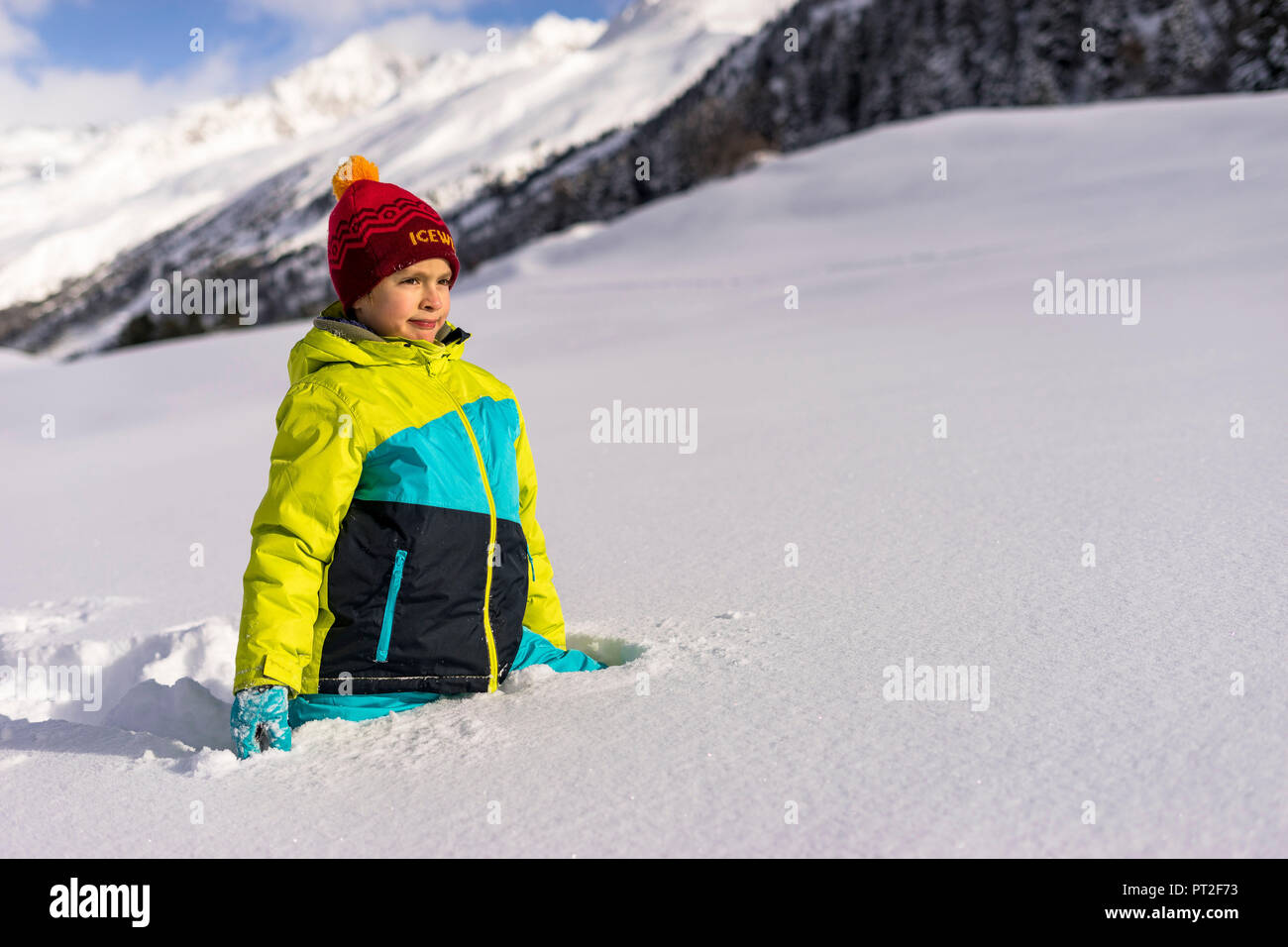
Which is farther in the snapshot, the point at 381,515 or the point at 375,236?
the point at 375,236

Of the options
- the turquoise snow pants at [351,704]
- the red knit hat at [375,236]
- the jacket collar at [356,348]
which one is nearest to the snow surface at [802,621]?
the turquoise snow pants at [351,704]

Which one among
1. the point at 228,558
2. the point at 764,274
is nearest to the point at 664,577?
the point at 228,558

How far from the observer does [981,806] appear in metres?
1.21

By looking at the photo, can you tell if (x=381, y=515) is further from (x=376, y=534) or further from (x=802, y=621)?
(x=802, y=621)

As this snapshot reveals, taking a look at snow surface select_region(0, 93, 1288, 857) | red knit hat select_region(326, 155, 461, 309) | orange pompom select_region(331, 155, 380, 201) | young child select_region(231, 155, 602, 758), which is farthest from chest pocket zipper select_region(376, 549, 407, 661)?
orange pompom select_region(331, 155, 380, 201)

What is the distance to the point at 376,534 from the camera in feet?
5.63

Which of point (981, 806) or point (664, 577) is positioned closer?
point (981, 806)

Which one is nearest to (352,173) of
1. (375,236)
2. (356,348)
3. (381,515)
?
(375,236)

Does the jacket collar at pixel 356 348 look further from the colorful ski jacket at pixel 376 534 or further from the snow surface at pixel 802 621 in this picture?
the snow surface at pixel 802 621

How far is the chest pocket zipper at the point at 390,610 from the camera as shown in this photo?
5.62ft

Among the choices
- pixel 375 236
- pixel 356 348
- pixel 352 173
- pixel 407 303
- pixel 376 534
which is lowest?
pixel 376 534

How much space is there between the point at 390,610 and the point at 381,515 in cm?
18

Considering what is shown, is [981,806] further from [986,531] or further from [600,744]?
[986,531]
